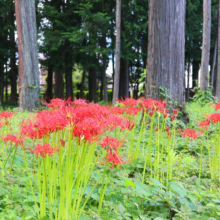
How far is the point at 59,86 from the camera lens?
14.9 m

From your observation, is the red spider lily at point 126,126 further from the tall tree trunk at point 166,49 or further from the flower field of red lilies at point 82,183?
the tall tree trunk at point 166,49

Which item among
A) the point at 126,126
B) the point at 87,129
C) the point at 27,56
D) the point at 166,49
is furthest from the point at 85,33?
the point at 87,129

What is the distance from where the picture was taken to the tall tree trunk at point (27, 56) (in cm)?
783

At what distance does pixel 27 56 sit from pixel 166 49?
5525mm

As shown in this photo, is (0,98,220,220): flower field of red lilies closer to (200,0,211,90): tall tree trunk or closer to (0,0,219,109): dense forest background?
(200,0,211,90): tall tree trunk

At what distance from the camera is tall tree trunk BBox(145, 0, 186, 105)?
4.70 meters

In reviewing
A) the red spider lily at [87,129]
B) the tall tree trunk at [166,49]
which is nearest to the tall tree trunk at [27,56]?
the tall tree trunk at [166,49]

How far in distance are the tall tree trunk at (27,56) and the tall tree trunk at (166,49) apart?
15.8ft

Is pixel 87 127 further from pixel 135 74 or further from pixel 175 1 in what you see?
pixel 135 74

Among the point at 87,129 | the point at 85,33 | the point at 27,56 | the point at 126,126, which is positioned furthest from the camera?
the point at 85,33

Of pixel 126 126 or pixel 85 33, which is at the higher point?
pixel 85 33

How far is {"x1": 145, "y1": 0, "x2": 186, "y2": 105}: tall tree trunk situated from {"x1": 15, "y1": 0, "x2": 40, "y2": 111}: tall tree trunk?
4.80 meters

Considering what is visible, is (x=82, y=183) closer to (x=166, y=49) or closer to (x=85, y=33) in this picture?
(x=166, y=49)

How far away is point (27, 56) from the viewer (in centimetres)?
810
